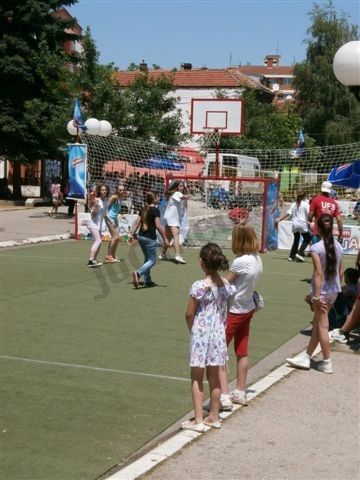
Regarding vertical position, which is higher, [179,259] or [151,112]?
[151,112]

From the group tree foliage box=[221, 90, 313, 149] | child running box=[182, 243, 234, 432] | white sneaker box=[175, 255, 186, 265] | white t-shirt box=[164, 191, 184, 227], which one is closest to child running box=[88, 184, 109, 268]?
white t-shirt box=[164, 191, 184, 227]

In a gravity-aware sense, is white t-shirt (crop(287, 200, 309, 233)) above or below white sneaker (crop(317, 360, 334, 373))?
above

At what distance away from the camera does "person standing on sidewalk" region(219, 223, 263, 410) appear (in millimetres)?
6262

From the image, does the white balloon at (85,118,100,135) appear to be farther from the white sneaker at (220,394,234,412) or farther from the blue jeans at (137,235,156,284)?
the white sneaker at (220,394,234,412)

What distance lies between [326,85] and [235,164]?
17180 millimetres

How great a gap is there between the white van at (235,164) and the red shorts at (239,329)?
27.8m

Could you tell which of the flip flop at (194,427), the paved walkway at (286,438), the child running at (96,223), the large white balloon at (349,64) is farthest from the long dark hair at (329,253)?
the child running at (96,223)

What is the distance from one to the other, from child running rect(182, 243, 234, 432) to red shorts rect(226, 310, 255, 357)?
1.95ft

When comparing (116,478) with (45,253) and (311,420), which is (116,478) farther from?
(45,253)

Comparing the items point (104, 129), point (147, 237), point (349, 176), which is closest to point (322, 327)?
point (349, 176)

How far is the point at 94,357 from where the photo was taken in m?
8.03

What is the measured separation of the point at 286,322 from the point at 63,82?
74.9 ft

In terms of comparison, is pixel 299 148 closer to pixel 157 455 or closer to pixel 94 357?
pixel 94 357

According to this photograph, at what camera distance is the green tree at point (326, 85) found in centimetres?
5219
